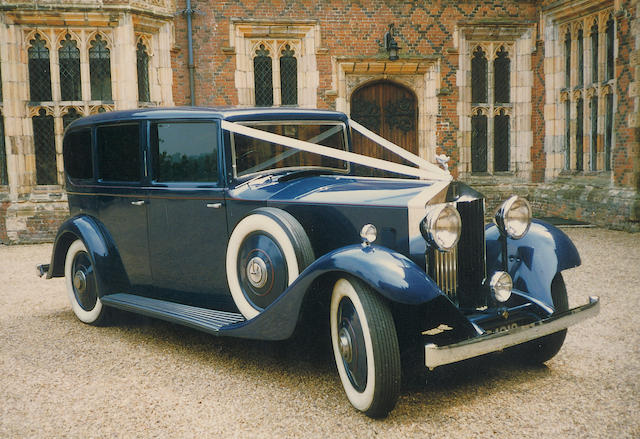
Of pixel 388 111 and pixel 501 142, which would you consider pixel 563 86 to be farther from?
pixel 388 111

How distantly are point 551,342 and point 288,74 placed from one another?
8756mm

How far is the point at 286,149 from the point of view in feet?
14.7

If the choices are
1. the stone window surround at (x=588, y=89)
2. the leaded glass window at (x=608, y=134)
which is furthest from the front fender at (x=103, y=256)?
the leaded glass window at (x=608, y=134)

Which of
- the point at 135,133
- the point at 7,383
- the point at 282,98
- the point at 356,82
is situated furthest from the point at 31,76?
the point at 7,383

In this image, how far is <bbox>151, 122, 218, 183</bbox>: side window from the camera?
4270 mm

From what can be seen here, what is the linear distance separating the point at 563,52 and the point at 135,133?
9508 mm

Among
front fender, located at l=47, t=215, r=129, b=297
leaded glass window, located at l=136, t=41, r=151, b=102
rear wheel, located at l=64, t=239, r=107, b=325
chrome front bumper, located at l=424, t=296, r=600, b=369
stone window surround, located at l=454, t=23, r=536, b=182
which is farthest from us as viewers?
stone window surround, located at l=454, t=23, r=536, b=182

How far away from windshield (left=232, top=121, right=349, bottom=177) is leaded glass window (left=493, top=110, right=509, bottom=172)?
8259mm

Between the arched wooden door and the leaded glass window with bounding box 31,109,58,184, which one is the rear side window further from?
the arched wooden door

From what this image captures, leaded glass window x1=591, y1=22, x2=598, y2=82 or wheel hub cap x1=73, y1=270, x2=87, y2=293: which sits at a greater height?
leaded glass window x1=591, y1=22, x2=598, y2=82

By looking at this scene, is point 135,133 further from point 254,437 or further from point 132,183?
point 254,437

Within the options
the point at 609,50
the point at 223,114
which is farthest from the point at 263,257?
the point at 609,50

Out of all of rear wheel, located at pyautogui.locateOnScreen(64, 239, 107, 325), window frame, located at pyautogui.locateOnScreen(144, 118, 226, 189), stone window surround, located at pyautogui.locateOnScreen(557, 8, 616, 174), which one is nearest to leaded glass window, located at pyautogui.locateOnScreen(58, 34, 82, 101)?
rear wheel, located at pyautogui.locateOnScreen(64, 239, 107, 325)

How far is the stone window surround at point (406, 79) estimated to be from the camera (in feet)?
38.0
